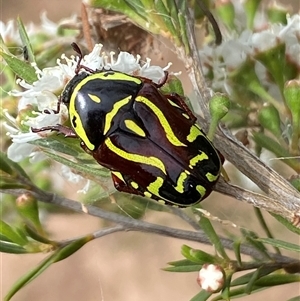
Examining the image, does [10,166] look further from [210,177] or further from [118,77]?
[210,177]

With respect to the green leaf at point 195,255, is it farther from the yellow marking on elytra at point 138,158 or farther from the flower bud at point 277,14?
the flower bud at point 277,14

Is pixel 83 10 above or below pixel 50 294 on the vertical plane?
above

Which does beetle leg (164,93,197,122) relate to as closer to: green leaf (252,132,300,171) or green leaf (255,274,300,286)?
green leaf (252,132,300,171)

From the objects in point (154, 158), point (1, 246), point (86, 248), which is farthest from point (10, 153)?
point (86, 248)

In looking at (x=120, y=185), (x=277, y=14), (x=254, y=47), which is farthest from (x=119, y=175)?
(x=277, y=14)

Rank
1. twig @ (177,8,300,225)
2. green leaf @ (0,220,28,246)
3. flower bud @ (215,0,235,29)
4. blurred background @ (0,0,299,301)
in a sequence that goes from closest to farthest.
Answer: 1. twig @ (177,8,300,225)
2. green leaf @ (0,220,28,246)
3. flower bud @ (215,0,235,29)
4. blurred background @ (0,0,299,301)

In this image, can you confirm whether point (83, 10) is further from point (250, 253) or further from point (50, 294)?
point (50, 294)

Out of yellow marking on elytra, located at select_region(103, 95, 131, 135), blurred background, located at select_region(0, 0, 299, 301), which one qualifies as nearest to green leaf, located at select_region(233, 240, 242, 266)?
yellow marking on elytra, located at select_region(103, 95, 131, 135)
